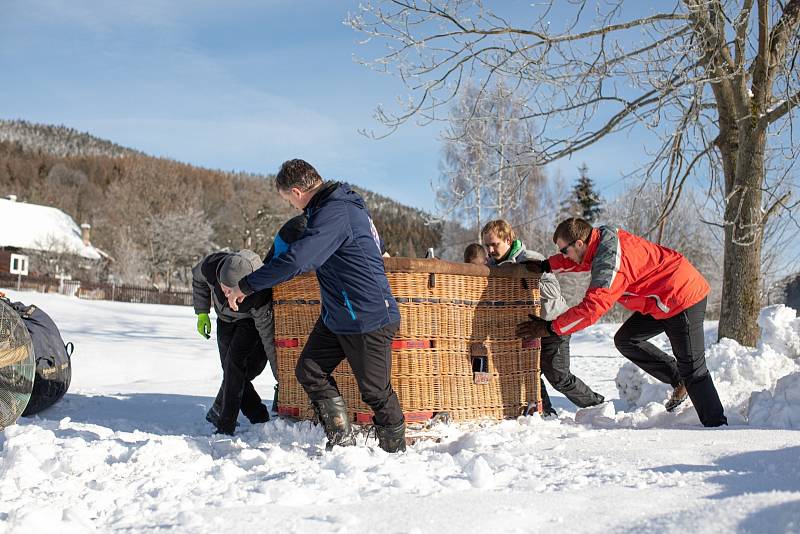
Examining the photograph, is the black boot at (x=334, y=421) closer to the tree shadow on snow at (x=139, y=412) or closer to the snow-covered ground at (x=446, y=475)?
the snow-covered ground at (x=446, y=475)

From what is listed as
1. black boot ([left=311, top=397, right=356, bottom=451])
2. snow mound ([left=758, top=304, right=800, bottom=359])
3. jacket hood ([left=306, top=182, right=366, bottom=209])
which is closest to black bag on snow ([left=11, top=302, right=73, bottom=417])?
black boot ([left=311, top=397, right=356, bottom=451])

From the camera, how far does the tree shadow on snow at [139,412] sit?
512 centimetres

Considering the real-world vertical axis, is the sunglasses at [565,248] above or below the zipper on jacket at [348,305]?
above

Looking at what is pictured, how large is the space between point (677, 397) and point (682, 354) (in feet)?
1.42

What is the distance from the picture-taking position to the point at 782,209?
778 cm

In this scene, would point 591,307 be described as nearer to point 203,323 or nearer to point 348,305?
point 348,305

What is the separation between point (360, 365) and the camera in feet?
12.4

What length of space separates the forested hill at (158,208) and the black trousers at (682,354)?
18182 mm

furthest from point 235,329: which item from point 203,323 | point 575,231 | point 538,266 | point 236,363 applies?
point 575,231

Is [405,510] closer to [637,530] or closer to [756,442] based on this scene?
[637,530]

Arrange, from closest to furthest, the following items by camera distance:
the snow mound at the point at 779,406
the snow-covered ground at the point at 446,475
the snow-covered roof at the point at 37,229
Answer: the snow-covered ground at the point at 446,475 < the snow mound at the point at 779,406 < the snow-covered roof at the point at 37,229

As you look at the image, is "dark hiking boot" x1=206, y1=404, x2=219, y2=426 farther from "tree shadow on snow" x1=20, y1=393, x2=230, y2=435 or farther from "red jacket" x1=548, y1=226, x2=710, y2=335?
"red jacket" x1=548, y1=226, x2=710, y2=335

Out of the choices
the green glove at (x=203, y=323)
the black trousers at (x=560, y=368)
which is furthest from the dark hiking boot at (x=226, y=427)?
the black trousers at (x=560, y=368)

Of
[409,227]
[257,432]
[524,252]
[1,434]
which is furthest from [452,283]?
[409,227]
